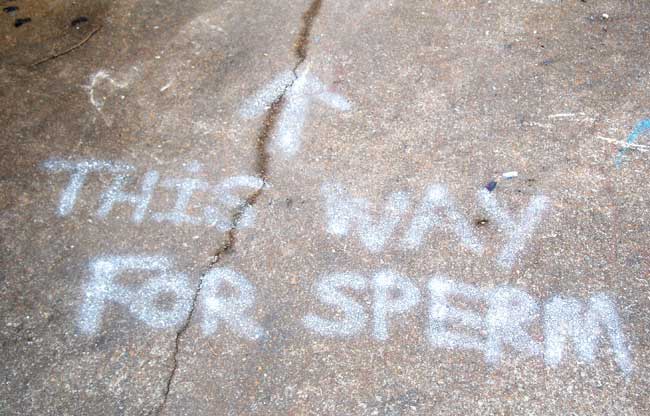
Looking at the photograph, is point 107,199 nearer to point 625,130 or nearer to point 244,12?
point 244,12

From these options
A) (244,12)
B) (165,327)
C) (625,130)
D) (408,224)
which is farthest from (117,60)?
(625,130)

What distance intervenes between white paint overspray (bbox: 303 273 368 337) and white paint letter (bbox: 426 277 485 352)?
1.06 ft

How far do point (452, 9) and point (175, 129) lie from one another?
83.6 inches

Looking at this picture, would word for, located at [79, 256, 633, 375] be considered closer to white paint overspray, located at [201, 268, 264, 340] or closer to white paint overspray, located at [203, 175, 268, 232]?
white paint overspray, located at [201, 268, 264, 340]

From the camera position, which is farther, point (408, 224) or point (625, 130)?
point (625, 130)

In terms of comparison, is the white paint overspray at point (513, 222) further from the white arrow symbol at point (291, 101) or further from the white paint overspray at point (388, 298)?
the white arrow symbol at point (291, 101)

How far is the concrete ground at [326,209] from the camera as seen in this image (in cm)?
257

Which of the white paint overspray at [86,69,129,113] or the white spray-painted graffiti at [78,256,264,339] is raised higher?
the white paint overspray at [86,69,129,113]

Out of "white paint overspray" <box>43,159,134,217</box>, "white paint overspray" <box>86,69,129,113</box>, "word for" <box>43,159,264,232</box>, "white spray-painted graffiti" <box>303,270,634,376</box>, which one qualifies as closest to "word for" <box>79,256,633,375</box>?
"white spray-painted graffiti" <box>303,270,634,376</box>

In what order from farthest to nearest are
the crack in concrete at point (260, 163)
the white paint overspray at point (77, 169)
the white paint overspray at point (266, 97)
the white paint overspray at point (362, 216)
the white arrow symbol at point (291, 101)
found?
the white paint overspray at point (266, 97) → the white arrow symbol at point (291, 101) → the white paint overspray at point (77, 169) → the white paint overspray at point (362, 216) → the crack in concrete at point (260, 163)

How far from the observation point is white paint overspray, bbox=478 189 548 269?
2881 mm

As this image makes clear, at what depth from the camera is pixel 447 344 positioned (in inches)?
103

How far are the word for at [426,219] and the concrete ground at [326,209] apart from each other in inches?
0.5

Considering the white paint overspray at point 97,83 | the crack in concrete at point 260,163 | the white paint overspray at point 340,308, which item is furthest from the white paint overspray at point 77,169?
the white paint overspray at point 340,308
